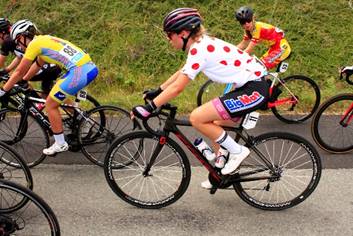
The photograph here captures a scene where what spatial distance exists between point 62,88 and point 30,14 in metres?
6.46

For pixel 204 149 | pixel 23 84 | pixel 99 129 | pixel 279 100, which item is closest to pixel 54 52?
pixel 23 84

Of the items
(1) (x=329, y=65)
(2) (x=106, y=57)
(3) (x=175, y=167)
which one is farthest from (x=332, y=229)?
(2) (x=106, y=57)

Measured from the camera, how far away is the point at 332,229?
4.17m

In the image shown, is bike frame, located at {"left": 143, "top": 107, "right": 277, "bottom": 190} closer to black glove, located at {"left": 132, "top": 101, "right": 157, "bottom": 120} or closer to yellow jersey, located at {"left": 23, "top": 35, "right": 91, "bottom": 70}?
black glove, located at {"left": 132, "top": 101, "right": 157, "bottom": 120}

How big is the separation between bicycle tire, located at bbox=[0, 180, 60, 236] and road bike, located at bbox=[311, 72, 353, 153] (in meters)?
3.63

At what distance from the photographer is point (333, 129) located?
6.28m

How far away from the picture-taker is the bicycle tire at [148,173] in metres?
4.38

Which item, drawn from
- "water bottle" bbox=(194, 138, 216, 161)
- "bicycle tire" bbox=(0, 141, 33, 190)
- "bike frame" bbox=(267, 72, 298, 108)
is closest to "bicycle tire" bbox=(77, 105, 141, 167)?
"bicycle tire" bbox=(0, 141, 33, 190)

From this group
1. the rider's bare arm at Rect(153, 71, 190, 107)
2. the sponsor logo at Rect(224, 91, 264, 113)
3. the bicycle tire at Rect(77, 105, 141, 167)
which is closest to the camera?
the rider's bare arm at Rect(153, 71, 190, 107)

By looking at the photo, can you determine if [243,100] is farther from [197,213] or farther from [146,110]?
[197,213]

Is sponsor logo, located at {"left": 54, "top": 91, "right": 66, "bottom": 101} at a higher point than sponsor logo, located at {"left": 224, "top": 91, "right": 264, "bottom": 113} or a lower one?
lower

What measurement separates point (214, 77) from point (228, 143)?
2.16 feet

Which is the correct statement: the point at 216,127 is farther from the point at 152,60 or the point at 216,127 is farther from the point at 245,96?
the point at 152,60

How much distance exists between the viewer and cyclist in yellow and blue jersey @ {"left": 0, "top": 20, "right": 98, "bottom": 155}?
16.5 ft
